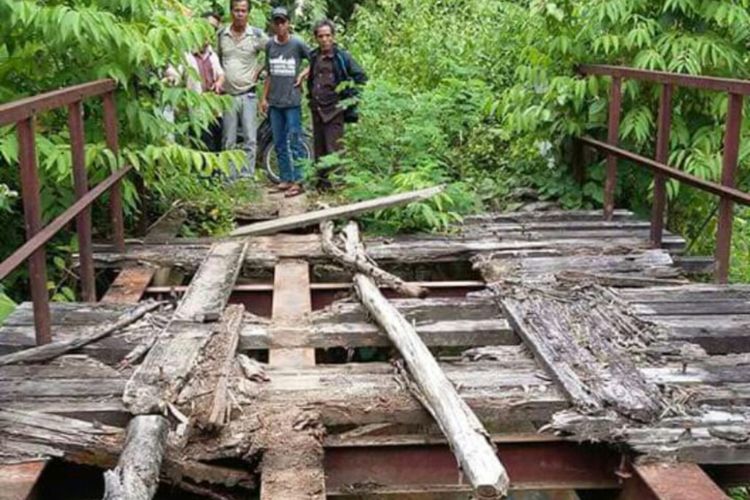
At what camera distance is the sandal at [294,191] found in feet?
28.6

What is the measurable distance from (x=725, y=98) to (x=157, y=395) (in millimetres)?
4713

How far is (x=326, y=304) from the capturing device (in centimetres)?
549

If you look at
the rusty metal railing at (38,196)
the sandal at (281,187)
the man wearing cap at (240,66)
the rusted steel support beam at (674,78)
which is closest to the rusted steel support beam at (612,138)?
the rusted steel support beam at (674,78)

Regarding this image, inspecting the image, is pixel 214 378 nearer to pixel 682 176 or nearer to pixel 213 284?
pixel 213 284

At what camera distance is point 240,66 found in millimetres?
9227

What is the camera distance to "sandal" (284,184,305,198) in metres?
8.72

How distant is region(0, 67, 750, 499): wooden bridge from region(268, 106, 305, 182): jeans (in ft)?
12.9

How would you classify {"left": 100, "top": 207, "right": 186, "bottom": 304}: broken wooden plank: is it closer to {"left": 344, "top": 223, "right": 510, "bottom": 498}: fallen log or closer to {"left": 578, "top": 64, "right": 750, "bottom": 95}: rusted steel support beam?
{"left": 344, "top": 223, "right": 510, "bottom": 498}: fallen log

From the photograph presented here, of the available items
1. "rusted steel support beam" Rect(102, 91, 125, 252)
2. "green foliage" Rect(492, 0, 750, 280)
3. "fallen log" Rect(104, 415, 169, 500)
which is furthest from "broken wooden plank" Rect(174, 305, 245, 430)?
"green foliage" Rect(492, 0, 750, 280)

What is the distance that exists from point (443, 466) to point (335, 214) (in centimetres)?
362

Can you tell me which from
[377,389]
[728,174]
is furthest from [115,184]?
[728,174]

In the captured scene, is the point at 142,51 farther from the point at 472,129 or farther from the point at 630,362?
the point at 472,129

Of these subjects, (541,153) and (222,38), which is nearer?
(541,153)

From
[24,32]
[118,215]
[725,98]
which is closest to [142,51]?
[24,32]
